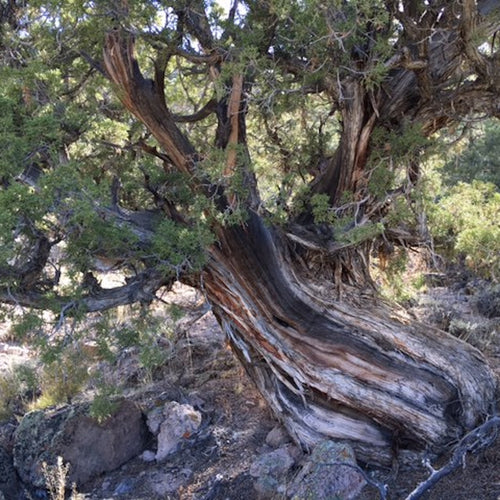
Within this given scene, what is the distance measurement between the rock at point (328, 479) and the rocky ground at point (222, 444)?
15 centimetres

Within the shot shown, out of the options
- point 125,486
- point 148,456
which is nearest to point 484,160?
point 148,456

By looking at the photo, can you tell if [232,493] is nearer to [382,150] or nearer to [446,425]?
[446,425]

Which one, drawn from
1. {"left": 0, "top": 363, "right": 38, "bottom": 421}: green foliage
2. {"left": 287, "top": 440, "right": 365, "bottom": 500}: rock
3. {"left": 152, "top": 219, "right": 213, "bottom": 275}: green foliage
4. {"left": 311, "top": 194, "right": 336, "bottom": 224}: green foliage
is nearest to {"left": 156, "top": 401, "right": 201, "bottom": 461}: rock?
{"left": 287, "top": 440, "right": 365, "bottom": 500}: rock

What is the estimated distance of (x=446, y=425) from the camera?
16.7ft

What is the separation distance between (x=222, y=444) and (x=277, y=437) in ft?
2.04

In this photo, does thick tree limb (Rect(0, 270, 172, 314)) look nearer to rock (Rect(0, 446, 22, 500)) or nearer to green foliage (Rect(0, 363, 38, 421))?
rock (Rect(0, 446, 22, 500))

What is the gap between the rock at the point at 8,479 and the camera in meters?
5.65

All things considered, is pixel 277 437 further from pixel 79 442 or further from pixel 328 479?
pixel 79 442

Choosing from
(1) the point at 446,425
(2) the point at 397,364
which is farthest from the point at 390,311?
(1) the point at 446,425

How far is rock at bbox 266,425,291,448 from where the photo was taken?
5766 millimetres

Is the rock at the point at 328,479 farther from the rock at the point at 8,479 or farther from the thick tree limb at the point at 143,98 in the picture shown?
the rock at the point at 8,479

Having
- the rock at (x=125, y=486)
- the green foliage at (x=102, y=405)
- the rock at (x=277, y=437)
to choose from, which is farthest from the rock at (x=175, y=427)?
the rock at (x=277, y=437)

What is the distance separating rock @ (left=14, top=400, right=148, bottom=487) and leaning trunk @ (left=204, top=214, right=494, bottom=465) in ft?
5.33

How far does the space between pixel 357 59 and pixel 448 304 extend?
5083 millimetres
